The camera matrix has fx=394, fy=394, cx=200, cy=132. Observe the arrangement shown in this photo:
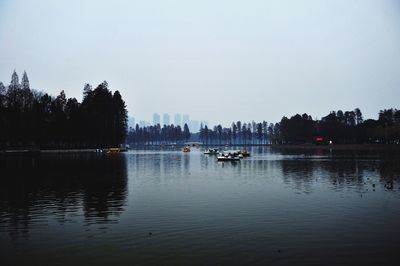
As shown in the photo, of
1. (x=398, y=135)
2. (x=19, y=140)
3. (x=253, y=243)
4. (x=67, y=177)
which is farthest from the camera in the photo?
(x=398, y=135)

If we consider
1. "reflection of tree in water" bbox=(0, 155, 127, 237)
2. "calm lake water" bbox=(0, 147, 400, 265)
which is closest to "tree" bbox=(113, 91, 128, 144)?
"reflection of tree in water" bbox=(0, 155, 127, 237)

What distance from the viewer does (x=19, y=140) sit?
137125 millimetres

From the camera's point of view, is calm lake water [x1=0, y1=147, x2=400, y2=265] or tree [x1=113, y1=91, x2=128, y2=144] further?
tree [x1=113, y1=91, x2=128, y2=144]

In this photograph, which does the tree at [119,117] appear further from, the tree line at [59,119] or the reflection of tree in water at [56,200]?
the reflection of tree in water at [56,200]

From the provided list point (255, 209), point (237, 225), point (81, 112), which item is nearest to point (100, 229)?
point (237, 225)

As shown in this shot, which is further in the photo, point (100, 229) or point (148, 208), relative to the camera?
point (148, 208)

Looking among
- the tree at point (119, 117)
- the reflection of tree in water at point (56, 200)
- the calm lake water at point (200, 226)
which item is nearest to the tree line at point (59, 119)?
the tree at point (119, 117)

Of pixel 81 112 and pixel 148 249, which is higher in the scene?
pixel 81 112

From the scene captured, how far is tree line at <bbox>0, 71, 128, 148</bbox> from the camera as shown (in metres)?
133

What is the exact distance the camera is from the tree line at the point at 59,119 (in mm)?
133250

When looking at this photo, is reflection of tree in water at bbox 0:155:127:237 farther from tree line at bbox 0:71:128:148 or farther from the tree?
the tree

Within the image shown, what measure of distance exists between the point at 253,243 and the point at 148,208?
1196 centimetres

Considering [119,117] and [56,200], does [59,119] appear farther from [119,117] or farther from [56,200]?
[56,200]

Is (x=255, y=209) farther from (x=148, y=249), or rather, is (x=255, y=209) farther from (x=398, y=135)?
(x=398, y=135)
